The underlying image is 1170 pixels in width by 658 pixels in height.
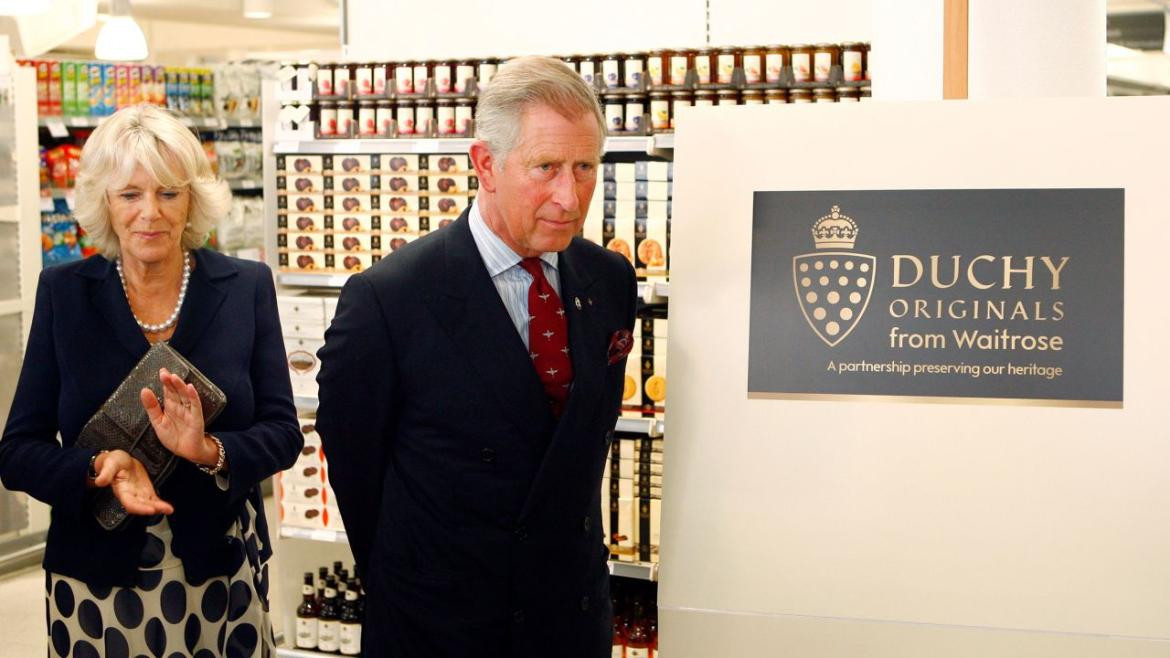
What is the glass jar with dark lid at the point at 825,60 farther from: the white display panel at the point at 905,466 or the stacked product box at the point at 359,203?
the white display panel at the point at 905,466

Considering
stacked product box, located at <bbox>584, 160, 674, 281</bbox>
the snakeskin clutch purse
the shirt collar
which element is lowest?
the snakeskin clutch purse

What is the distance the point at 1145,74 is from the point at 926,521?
8.05 meters

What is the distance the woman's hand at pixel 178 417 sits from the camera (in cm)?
216

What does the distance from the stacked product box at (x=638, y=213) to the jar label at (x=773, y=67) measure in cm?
41

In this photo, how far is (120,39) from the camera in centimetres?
859

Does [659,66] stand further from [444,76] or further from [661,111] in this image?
[444,76]

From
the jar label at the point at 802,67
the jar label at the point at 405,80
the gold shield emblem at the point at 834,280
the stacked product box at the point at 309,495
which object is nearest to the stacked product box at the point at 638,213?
the jar label at the point at 802,67

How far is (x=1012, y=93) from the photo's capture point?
2715mm

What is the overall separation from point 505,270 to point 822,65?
198 cm

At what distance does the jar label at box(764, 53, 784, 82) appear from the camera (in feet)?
12.1

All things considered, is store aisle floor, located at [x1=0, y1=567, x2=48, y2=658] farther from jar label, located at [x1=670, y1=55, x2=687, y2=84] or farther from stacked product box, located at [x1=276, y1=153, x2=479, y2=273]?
jar label, located at [x1=670, y1=55, x2=687, y2=84]

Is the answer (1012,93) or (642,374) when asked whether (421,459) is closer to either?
(1012,93)

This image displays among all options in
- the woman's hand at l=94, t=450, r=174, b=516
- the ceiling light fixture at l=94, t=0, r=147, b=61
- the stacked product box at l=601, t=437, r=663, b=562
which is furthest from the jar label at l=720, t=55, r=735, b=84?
the ceiling light fixture at l=94, t=0, r=147, b=61

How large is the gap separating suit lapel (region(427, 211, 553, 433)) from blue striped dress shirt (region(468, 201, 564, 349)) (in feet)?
0.13
